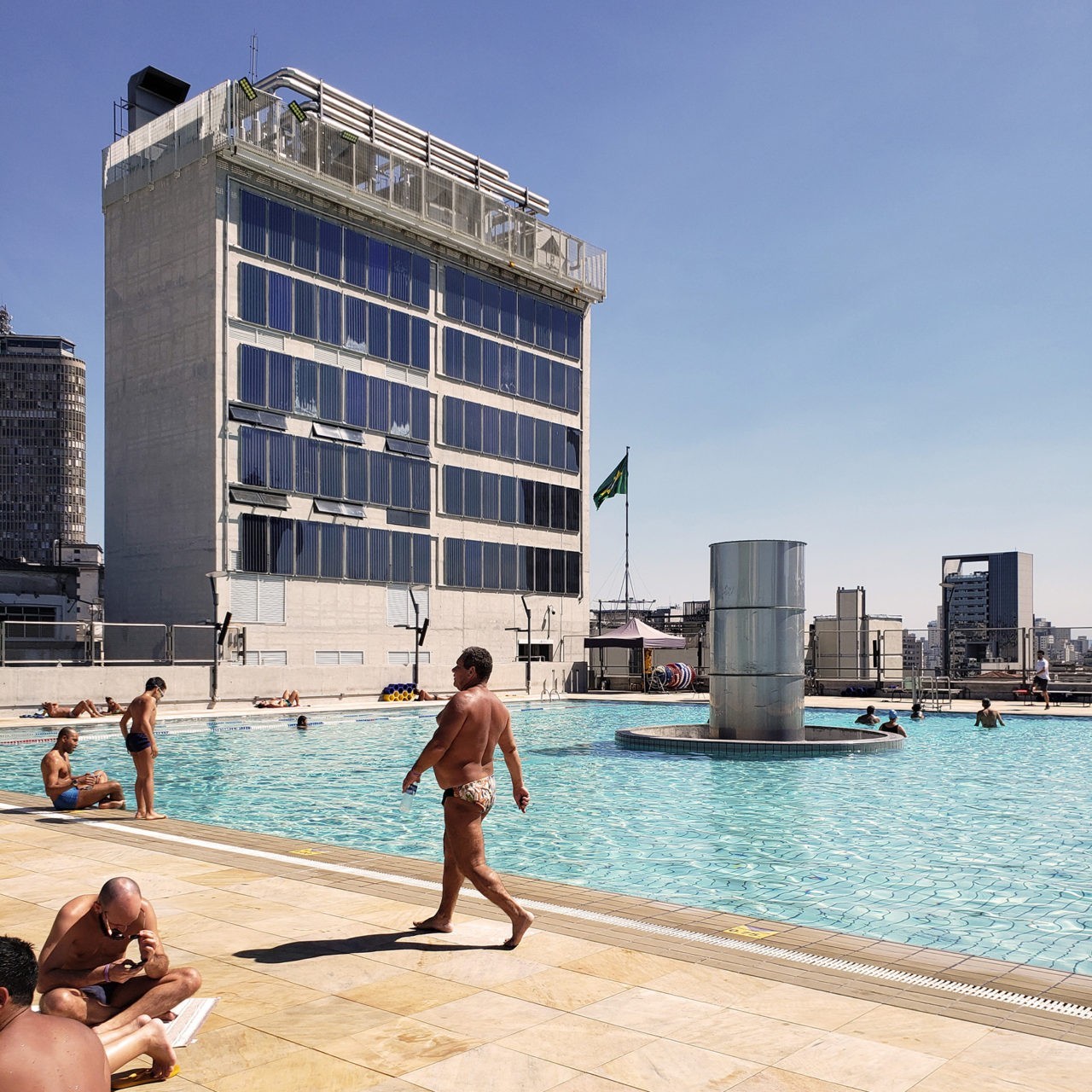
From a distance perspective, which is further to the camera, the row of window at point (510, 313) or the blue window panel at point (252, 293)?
the row of window at point (510, 313)

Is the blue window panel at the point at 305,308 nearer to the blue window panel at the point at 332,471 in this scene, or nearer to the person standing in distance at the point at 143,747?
the blue window panel at the point at 332,471

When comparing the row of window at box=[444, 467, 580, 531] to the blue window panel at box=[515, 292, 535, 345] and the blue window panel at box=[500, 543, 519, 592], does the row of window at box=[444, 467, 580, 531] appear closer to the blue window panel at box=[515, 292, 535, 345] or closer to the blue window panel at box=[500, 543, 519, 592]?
the blue window panel at box=[500, 543, 519, 592]

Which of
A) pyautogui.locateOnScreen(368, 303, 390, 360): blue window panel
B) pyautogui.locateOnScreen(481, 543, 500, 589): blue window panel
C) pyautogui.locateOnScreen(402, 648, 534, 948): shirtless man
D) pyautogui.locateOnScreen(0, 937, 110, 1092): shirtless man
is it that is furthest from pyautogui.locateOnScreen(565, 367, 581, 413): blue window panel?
pyautogui.locateOnScreen(0, 937, 110, 1092): shirtless man

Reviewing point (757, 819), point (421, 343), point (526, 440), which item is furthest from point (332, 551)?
point (757, 819)

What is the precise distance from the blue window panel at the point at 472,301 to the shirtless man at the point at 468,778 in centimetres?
4543

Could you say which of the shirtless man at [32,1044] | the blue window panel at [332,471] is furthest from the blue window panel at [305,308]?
the shirtless man at [32,1044]

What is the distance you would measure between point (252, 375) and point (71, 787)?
30.5 metres

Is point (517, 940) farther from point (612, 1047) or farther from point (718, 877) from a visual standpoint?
point (718, 877)

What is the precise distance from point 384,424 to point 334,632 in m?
9.25

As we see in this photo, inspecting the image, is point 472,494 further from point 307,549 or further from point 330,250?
point 330,250

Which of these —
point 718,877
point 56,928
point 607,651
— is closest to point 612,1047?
point 56,928

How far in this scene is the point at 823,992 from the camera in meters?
6.22

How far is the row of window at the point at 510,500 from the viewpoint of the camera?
5081 centimetres

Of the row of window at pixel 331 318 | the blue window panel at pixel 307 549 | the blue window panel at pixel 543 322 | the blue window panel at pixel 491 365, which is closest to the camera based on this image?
the row of window at pixel 331 318
